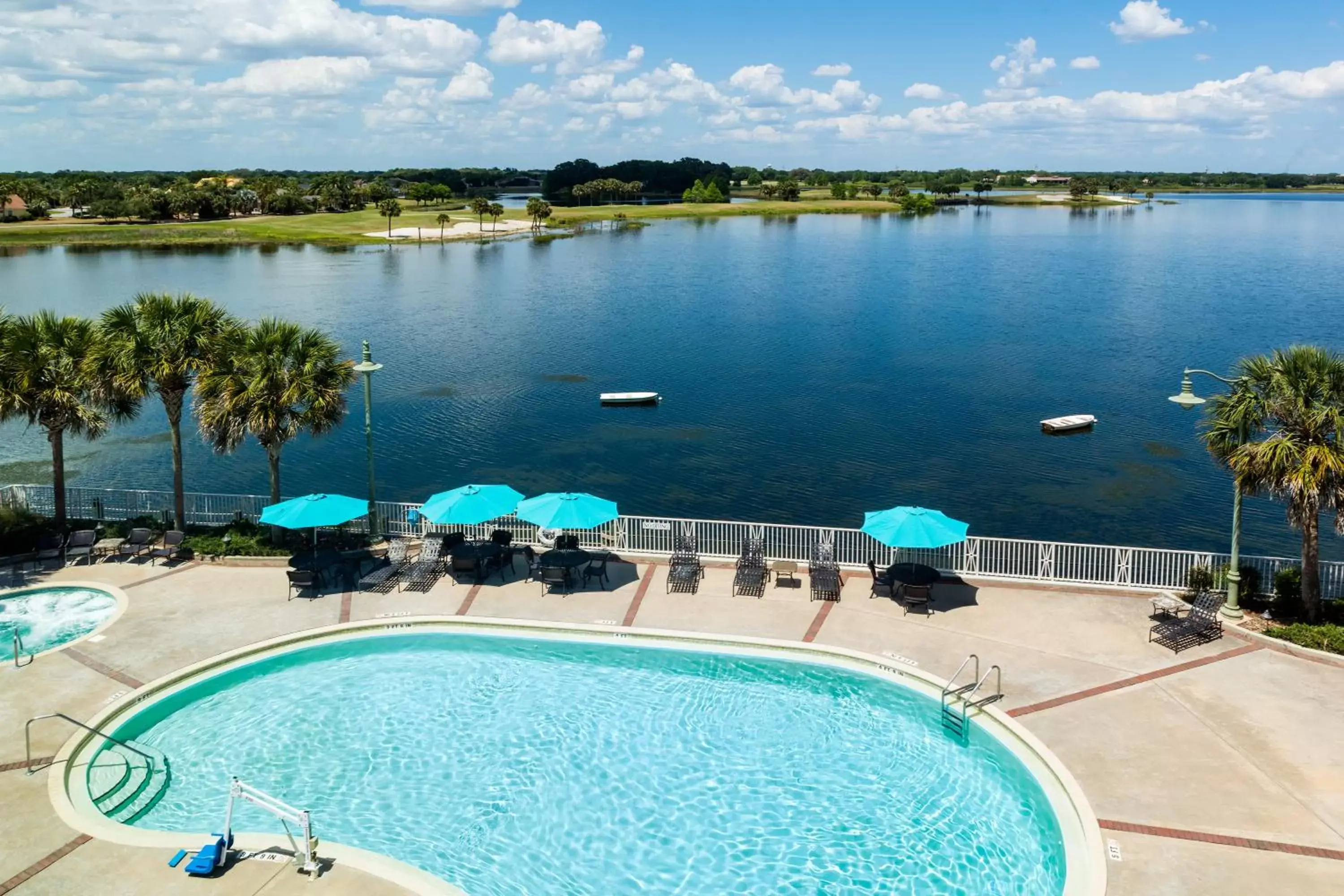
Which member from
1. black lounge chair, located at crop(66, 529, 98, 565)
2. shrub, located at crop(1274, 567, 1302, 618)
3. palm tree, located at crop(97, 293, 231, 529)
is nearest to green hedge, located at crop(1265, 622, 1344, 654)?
shrub, located at crop(1274, 567, 1302, 618)

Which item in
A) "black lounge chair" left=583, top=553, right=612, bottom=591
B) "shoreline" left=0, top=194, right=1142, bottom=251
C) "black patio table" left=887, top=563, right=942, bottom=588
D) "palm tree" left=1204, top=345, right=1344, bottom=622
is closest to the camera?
"palm tree" left=1204, top=345, right=1344, bottom=622

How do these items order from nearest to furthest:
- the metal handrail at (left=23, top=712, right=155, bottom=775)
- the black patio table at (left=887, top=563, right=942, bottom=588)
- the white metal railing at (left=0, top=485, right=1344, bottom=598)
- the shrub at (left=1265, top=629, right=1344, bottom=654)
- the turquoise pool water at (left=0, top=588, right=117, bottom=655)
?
the metal handrail at (left=23, top=712, right=155, bottom=775)
the shrub at (left=1265, top=629, right=1344, bottom=654)
the turquoise pool water at (left=0, top=588, right=117, bottom=655)
the black patio table at (left=887, top=563, right=942, bottom=588)
the white metal railing at (left=0, top=485, right=1344, bottom=598)

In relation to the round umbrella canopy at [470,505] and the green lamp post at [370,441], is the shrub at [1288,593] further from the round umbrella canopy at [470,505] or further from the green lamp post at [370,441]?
the green lamp post at [370,441]

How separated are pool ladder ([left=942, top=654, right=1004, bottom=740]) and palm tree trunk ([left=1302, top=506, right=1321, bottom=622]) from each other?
7.78m

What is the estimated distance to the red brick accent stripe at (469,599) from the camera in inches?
928

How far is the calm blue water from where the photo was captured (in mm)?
44781

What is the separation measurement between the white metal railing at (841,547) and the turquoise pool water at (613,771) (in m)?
6.21

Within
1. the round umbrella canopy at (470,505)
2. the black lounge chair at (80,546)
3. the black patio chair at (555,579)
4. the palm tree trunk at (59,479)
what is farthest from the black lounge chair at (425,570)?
the palm tree trunk at (59,479)

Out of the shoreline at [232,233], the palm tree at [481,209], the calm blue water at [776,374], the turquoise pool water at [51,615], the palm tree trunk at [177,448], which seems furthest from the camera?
the palm tree at [481,209]

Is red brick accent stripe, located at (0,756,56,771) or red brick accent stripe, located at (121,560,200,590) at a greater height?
red brick accent stripe, located at (121,560,200,590)

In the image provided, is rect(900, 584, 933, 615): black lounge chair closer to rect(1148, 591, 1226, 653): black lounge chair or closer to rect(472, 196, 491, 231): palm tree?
rect(1148, 591, 1226, 653): black lounge chair

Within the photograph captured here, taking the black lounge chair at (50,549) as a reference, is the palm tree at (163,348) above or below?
above

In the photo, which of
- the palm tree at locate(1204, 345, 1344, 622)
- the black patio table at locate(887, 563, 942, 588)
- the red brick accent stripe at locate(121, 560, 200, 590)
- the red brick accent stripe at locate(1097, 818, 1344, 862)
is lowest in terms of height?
the red brick accent stripe at locate(1097, 818, 1344, 862)

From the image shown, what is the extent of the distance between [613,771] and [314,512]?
1199 cm
